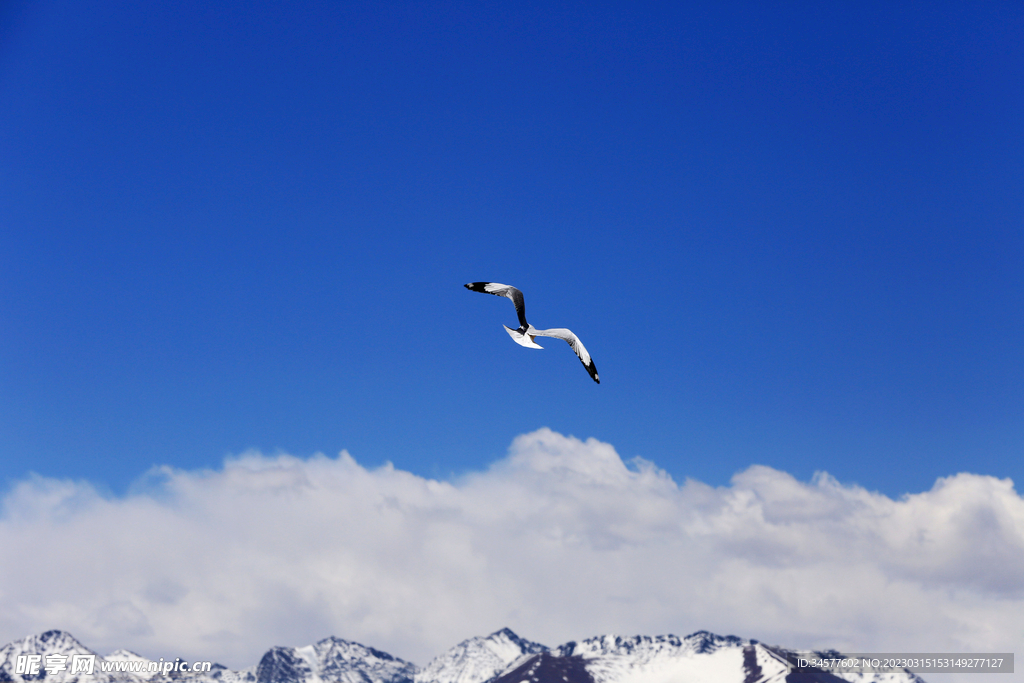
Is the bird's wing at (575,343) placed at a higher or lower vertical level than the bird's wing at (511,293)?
lower

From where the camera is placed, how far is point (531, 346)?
187 ft

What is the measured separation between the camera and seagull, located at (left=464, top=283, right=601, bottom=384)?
56.4 metres

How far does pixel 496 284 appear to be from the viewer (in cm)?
5778

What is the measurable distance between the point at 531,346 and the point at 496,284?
4.75 metres

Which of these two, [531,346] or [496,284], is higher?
[496,284]

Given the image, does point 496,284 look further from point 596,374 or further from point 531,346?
point 596,374

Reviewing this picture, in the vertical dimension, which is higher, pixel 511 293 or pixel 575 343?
pixel 511 293

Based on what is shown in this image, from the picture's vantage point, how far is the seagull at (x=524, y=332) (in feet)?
185

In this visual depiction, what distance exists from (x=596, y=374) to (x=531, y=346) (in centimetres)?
459

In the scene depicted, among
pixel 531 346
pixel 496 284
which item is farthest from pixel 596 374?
pixel 496 284

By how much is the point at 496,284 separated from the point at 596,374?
8.85 m

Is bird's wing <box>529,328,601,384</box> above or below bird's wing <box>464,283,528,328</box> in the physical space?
below

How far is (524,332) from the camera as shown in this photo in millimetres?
57594

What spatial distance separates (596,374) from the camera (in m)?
56.8
